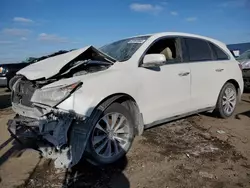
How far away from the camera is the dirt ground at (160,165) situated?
3232mm

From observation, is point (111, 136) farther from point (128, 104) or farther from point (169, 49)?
point (169, 49)

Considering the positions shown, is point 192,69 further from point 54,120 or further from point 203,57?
point 54,120

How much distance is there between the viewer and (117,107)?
3656 millimetres

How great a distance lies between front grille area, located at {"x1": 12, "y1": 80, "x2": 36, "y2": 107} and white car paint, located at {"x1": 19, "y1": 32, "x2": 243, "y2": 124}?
14 centimetres

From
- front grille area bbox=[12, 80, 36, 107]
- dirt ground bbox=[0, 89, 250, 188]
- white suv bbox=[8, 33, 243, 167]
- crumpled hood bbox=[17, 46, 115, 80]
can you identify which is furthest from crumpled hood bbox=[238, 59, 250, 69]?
front grille area bbox=[12, 80, 36, 107]

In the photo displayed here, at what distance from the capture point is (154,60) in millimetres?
3977

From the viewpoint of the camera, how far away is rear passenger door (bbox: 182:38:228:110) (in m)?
4.87

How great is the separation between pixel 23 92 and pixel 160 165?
217cm

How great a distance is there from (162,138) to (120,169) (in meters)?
1.35

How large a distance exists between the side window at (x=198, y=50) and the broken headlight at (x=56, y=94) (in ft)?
8.15

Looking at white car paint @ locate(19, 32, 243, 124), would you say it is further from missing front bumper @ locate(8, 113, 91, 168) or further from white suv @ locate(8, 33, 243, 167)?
missing front bumper @ locate(8, 113, 91, 168)

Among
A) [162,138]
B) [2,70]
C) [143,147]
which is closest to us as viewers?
[143,147]

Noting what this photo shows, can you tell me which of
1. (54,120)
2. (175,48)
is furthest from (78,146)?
(175,48)

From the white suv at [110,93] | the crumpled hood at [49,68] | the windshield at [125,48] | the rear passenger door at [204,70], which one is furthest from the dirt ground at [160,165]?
the windshield at [125,48]
